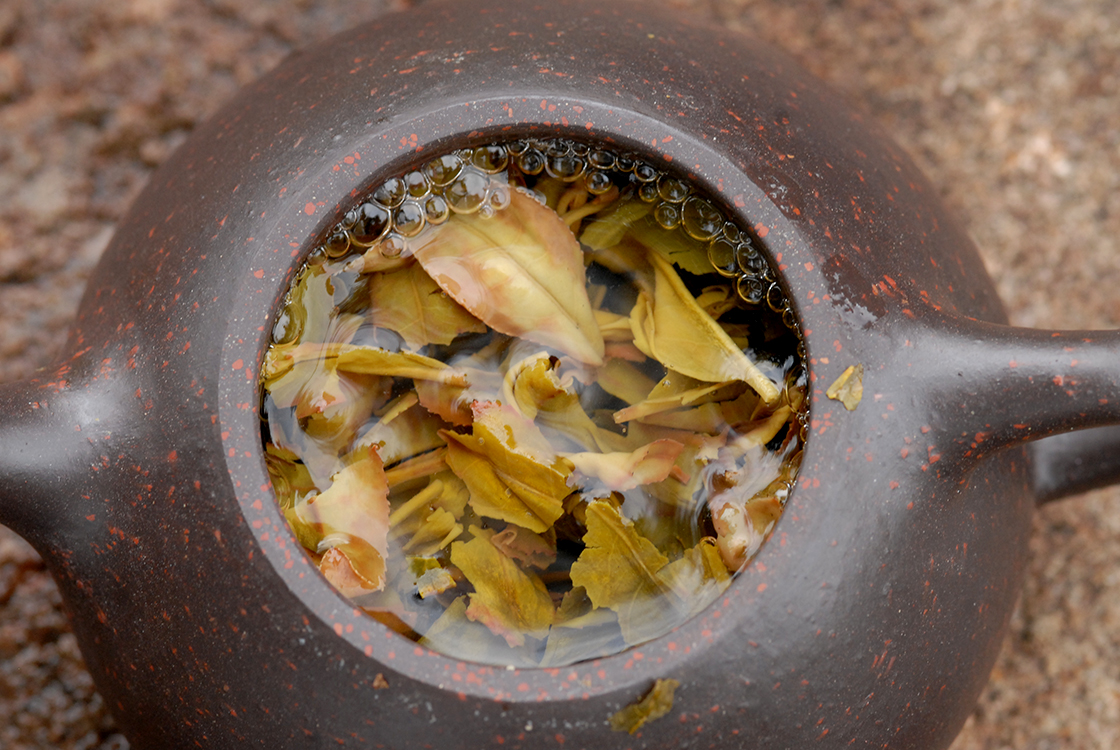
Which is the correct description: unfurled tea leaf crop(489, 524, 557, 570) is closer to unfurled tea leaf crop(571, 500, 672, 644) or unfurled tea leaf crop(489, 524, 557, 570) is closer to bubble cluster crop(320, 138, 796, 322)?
unfurled tea leaf crop(571, 500, 672, 644)

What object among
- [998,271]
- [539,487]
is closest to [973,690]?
[539,487]

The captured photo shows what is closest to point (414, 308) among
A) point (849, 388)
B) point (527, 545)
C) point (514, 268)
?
point (514, 268)

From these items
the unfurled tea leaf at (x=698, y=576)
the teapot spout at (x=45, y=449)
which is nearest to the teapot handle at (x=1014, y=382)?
the unfurled tea leaf at (x=698, y=576)

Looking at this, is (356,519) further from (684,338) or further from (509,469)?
(684,338)

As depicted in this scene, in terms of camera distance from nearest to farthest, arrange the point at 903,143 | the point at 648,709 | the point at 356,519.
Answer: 1. the point at 648,709
2. the point at 356,519
3. the point at 903,143

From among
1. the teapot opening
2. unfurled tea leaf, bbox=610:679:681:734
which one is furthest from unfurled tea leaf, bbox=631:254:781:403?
unfurled tea leaf, bbox=610:679:681:734

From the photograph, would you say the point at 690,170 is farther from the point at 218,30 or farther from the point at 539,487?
the point at 218,30
